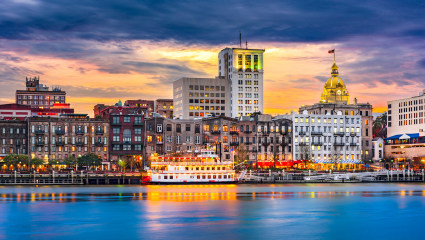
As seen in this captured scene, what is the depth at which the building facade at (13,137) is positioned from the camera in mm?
180125

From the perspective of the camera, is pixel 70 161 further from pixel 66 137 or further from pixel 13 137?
pixel 13 137

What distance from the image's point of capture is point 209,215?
307 ft

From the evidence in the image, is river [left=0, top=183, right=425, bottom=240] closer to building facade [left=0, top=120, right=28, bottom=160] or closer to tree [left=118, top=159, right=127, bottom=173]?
tree [left=118, top=159, right=127, bottom=173]

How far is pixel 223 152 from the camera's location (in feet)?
625

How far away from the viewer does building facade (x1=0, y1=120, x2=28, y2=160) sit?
591 ft

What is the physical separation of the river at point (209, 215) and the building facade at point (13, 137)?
49.0m

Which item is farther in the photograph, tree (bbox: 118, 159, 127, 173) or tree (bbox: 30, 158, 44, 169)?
tree (bbox: 118, 159, 127, 173)

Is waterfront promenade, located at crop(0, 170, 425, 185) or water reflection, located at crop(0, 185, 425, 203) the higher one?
waterfront promenade, located at crop(0, 170, 425, 185)

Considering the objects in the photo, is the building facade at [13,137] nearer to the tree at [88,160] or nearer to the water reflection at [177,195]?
the tree at [88,160]

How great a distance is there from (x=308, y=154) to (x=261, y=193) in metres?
68.0

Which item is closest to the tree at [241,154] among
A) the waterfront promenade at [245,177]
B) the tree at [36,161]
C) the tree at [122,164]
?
the waterfront promenade at [245,177]

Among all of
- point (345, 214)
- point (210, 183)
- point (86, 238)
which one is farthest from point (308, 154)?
point (86, 238)

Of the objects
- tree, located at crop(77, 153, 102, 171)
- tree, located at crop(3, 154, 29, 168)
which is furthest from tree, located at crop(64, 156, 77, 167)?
tree, located at crop(3, 154, 29, 168)

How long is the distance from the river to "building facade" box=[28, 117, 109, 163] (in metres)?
48.8
